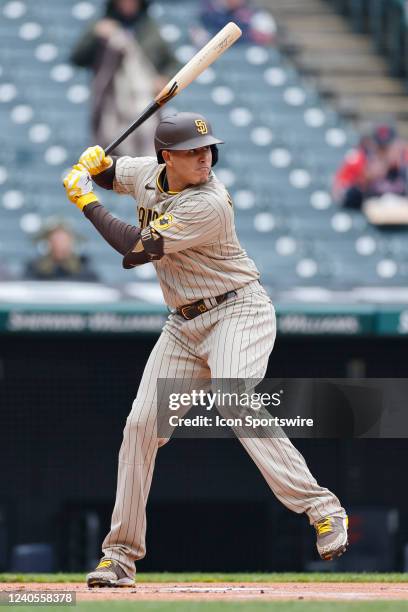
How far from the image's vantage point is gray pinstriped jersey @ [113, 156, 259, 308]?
4.64 m

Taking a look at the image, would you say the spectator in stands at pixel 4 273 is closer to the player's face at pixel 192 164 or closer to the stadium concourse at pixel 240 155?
the stadium concourse at pixel 240 155

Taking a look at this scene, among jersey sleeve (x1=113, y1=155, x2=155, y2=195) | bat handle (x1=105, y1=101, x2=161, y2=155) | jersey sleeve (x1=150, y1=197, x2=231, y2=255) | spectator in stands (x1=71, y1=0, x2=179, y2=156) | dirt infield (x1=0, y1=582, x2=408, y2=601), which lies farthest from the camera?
spectator in stands (x1=71, y1=0, x2=179, y2=156)

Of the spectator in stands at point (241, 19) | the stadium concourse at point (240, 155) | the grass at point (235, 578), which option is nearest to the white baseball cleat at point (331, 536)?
the grass at point (235, 578)

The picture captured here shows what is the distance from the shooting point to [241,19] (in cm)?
1182

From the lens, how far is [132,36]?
1041 cm

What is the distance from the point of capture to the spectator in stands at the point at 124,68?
1017 centimetres

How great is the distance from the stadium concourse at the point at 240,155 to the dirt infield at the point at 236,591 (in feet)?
11.9

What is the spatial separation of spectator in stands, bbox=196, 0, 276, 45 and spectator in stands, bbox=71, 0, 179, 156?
1169mm

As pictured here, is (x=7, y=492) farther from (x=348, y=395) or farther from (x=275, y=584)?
(x=275, y=584)

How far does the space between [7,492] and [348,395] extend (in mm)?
3049

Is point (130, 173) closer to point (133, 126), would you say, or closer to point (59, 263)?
point (133, 126)

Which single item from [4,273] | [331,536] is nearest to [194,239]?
[331,536]

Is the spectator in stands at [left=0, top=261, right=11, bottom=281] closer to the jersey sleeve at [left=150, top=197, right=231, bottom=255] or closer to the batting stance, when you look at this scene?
the batting stance
